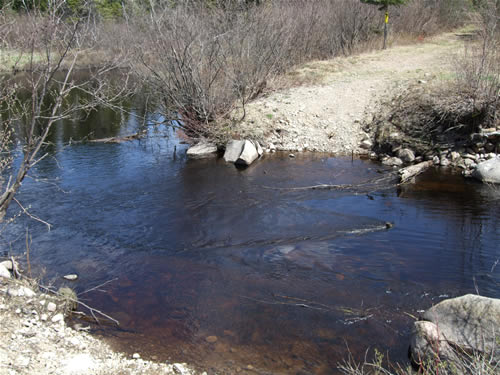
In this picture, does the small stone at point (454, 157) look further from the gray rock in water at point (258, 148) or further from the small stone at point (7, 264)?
the small stone at point (7, 264)

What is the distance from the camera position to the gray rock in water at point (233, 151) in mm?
14085

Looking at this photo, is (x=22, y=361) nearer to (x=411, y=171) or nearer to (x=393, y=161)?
(x=411, y=171)

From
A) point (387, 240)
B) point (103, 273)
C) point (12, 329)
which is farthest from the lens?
Result: point (387, 240)

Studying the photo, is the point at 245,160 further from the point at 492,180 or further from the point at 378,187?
the point at 492,180

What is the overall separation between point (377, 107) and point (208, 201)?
25.6ft

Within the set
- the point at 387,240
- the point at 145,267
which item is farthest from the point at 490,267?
the point at 145,267

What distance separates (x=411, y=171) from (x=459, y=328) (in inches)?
287

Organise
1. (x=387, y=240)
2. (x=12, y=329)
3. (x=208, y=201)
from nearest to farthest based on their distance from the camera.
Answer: (x=12, y=329) → (x=387, y=240) → (x=208, y=201)

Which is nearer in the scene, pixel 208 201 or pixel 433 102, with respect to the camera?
pixel 208 201

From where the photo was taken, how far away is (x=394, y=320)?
6.35 m

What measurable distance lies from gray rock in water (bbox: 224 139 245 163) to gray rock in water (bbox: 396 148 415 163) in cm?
463

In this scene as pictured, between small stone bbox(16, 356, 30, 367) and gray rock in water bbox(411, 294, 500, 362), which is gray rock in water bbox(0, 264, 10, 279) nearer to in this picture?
small stone bbox(16, 356, 30, 367)

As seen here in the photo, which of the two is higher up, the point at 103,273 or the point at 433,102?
the point at 433,102

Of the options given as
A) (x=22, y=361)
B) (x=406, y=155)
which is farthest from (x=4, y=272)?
(x=406, y=155)
